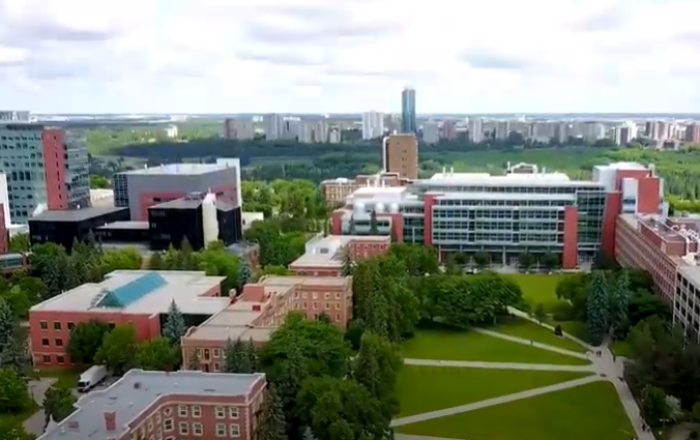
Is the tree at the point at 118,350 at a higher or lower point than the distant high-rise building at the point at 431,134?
lower

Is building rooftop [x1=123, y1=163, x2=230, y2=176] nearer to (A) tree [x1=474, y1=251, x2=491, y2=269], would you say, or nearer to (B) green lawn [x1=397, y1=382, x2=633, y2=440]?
(A) tree [x1=474, y1=251, x2=491, y2=269]

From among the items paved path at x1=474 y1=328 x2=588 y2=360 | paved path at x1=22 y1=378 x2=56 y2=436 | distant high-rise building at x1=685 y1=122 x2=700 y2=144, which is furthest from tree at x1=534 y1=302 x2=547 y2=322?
distant high-rise building at x1=685 y1=122 x2=700 y2=144

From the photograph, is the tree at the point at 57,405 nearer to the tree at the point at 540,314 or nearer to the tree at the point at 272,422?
the tree at the point at 272,422

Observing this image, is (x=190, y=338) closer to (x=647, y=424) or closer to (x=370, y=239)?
(x=647, y=424)

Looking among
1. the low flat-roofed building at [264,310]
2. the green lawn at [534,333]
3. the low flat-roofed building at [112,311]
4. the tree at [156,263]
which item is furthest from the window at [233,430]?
the tree at [156,263]

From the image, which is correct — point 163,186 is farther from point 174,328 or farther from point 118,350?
point 118,350

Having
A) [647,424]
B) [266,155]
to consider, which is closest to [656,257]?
[647,424]
